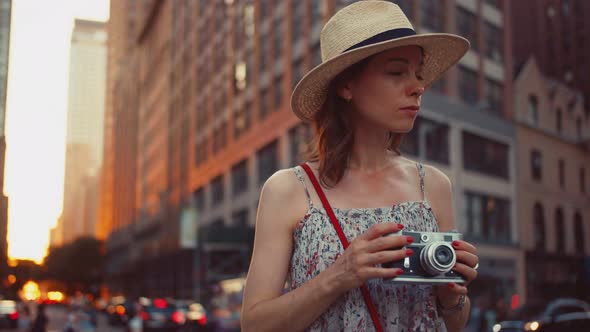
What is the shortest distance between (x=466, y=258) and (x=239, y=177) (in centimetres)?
4486

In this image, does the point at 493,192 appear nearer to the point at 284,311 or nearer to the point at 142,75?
the point at 284,311

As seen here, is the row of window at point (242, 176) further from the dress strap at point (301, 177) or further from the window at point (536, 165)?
the dress strap at point (301, 177)

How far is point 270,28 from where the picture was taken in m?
41.2

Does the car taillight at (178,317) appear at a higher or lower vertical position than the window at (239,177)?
lower

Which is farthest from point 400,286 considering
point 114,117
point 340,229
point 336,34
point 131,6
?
point 114,117

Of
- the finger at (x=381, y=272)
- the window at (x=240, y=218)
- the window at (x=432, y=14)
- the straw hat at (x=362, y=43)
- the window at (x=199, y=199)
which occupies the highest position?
the window at (x=432, y=14)

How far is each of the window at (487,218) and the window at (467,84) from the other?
475 centimetres

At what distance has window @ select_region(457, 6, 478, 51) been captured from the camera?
36312 millimetres

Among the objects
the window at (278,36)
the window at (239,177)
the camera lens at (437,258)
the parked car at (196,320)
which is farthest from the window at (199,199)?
the camera lens at (437,258)

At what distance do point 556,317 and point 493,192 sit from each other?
2362 cm

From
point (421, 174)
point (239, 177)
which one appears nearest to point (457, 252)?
point (421, 174)

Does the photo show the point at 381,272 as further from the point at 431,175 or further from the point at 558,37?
the point at 558,37

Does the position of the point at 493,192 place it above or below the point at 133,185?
below

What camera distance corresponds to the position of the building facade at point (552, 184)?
39281 millimetres
